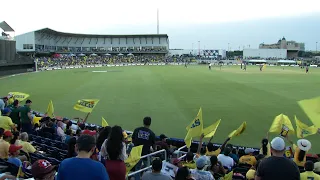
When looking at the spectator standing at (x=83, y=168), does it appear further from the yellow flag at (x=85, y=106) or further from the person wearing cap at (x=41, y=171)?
the yellow flag at (x=85, y=106)

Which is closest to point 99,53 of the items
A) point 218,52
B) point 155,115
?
point 218,52

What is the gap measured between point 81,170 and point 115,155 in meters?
1.38

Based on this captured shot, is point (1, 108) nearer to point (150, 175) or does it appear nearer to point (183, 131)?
point (183, 131)

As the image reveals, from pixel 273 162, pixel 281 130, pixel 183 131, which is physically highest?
pixel 273 162

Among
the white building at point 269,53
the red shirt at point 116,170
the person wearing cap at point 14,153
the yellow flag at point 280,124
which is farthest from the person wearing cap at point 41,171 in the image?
the white building at point 269,53

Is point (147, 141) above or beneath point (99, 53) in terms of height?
beneath

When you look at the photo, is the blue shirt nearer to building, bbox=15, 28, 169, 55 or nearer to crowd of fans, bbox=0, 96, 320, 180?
crowd of fans, bbox=0, 96, 320, 180

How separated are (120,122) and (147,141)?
907 cm

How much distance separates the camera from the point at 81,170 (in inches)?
135

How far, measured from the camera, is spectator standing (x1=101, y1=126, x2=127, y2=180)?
465 cm

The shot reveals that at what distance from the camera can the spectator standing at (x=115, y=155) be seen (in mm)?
4652

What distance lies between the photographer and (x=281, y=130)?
29.9 feet

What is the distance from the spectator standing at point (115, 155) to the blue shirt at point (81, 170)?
122 cm

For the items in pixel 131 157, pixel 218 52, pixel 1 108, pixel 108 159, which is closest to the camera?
pixel 108 159
